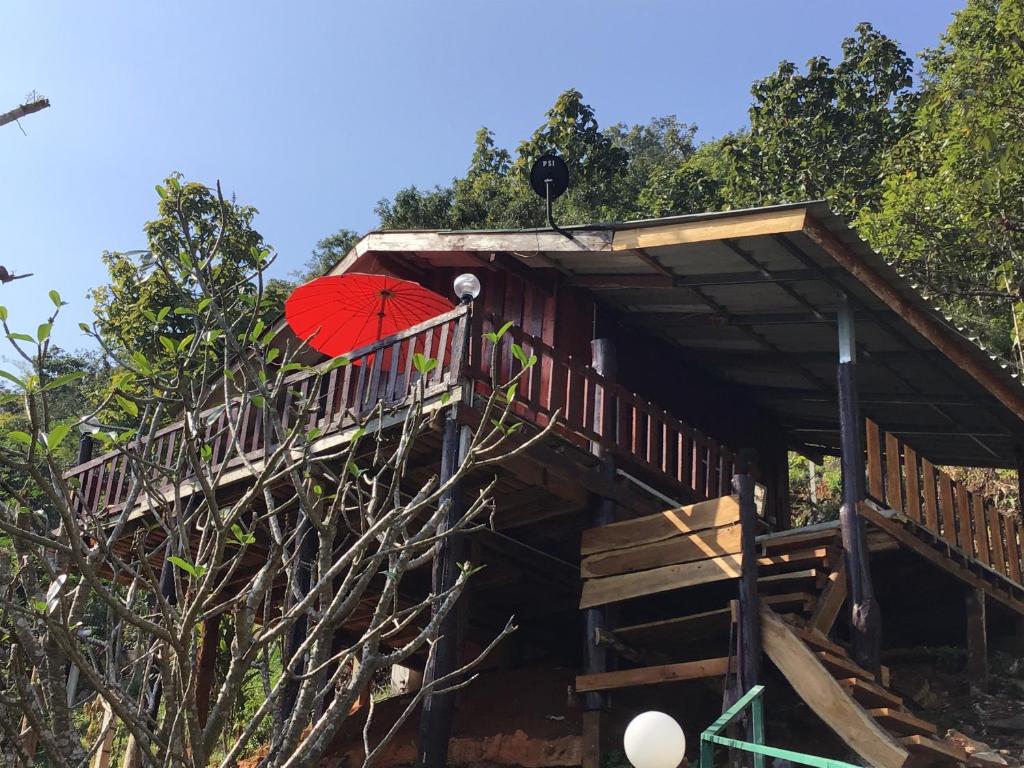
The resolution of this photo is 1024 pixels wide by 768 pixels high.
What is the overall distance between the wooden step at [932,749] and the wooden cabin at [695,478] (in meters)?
0.02

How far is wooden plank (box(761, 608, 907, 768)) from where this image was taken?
681cm

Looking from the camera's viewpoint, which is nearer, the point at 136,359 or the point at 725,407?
the point at 136,359

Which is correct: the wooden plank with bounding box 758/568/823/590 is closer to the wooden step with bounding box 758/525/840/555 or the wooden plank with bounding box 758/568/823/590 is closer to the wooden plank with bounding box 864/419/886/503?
the wooden step with bounding box 758/525/840/555

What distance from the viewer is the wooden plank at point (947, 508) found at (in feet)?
32.6

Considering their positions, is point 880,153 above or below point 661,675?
above

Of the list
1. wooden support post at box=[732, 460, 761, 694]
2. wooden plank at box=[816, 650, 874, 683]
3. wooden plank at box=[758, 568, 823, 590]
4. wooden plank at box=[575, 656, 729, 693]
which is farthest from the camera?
wooden plank at box=[758, 568, 823, 590]

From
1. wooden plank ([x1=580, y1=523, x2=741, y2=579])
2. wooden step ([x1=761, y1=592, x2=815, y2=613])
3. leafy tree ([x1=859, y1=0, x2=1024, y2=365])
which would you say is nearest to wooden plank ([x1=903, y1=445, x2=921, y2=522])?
wooden step ([x1=761, y1=592, x2=815, y2=613])

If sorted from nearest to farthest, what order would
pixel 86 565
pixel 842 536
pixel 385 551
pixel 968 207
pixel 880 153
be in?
pixel 86 565
pixel 385 551
pixel 842 536
pixel 968 207
pixel 880 153

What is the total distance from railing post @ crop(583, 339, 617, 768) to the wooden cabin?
0.8 inches

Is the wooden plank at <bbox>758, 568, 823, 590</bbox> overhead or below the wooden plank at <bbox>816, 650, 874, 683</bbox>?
overhead

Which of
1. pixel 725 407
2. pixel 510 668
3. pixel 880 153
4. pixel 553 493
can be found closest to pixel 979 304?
pixel 880 153

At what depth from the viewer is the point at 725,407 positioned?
13109 millimetres

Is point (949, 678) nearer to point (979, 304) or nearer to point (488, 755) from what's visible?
point (488, 755)

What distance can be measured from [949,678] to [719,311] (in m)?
4.28
